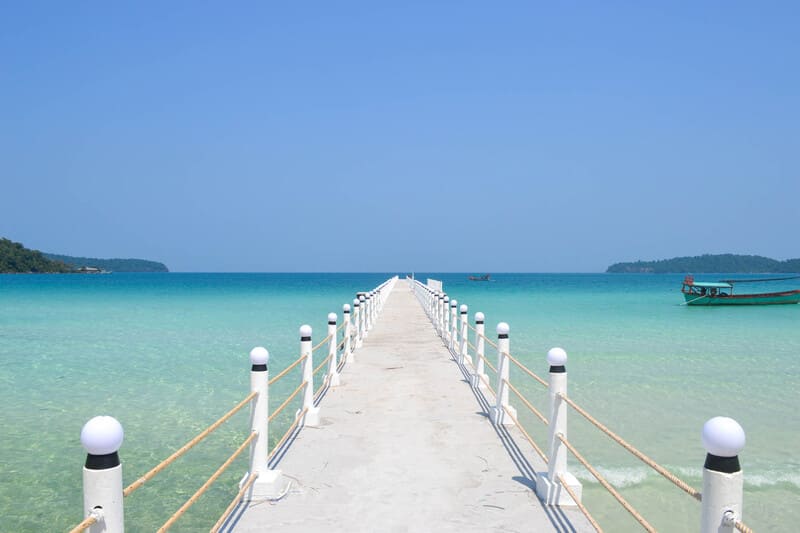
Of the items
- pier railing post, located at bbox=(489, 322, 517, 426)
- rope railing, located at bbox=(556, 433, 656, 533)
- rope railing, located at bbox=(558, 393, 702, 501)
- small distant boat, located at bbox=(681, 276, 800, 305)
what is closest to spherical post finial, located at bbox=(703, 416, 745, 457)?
rope railing, located at bbox=(558, 393, 702, 501)

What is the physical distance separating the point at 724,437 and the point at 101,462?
2784mm

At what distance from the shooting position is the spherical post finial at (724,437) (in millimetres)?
2701

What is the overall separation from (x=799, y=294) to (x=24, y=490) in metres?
56.6

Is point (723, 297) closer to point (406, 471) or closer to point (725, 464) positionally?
point (406, 471)

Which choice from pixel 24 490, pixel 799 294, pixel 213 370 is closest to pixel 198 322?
pixel 213 370

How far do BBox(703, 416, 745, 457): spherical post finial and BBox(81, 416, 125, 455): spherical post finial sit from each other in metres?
2.61

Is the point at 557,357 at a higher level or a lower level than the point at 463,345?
higher

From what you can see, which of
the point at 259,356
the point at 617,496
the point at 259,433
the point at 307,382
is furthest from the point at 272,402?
the point at 617,496

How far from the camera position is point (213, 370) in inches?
685

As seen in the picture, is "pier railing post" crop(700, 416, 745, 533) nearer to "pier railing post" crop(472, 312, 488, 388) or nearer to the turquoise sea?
the turquoise sea

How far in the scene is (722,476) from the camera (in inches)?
110

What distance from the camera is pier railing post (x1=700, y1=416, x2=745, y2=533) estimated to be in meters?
2.72

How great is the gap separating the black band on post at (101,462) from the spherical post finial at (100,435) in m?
0.04

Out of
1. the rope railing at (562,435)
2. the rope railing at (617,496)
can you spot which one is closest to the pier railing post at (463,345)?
the rope railing at (562,435)
